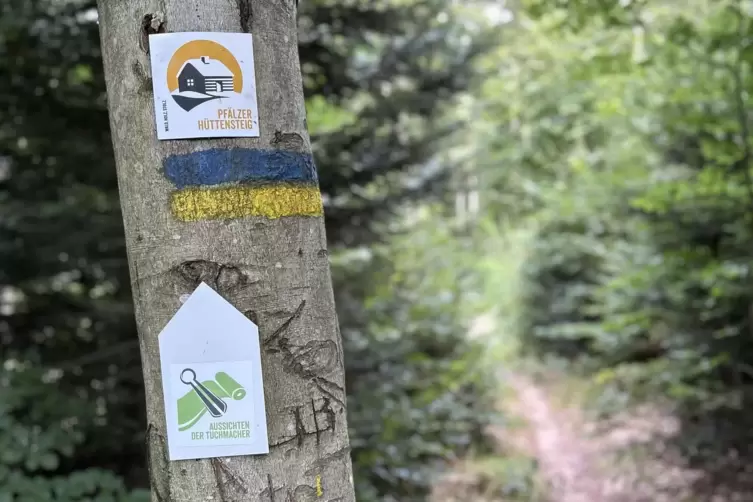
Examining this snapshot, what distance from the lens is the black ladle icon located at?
3.13 feet

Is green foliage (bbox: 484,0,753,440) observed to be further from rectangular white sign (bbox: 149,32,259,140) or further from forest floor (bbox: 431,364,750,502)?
rectangular white sign (bbox: 149,32,259,140)

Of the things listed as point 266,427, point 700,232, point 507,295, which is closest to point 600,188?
point 700,232

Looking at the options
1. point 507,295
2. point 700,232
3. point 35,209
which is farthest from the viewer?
point 507,295

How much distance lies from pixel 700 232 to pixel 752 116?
1.32m

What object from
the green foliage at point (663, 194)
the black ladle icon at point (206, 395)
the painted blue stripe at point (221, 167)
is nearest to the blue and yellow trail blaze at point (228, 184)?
the painted blue stripe at point (221, 167)

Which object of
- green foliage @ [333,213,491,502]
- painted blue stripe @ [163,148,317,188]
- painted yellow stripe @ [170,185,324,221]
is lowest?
green foliage @ [333,213,491,502]

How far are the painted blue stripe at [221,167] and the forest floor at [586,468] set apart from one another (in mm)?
4397

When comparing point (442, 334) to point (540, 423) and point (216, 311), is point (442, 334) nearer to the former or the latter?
point (540, 423)

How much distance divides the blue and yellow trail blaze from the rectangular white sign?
1.6 inches

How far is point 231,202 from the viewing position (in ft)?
3.12

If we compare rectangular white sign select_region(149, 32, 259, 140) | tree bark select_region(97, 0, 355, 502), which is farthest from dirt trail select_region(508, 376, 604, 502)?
rectangular white sign select_region(149, 32, 259, 140)

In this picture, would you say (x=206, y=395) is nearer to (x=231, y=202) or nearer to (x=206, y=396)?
(x=206, y=396)

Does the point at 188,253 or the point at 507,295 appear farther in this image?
the point at 507,295

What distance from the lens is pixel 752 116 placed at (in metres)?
3.79
